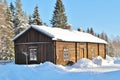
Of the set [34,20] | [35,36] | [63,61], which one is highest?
[34,20]

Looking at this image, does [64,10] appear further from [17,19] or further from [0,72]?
[0,72]

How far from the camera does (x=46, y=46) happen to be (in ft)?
99.2

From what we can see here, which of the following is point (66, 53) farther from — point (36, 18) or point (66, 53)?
point (36, 18)

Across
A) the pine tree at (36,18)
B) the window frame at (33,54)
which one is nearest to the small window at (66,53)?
the window frame at (33,54)

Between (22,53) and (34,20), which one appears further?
(34,20)

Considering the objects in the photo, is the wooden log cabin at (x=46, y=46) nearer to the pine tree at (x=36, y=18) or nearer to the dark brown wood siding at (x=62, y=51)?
the dark brown wood siding at (x=62, y=51)

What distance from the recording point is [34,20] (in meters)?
53.9

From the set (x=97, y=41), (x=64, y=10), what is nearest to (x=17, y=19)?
(x=64, y=10)

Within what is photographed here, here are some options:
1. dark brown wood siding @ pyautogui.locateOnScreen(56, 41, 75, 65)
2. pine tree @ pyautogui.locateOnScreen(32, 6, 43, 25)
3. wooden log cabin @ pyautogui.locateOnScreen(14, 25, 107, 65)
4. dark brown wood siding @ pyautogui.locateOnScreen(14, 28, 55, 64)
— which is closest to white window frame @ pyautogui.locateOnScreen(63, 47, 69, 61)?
wooden log cabin @ pyautogui.locateOnScreen(14, 25, 107, 65)

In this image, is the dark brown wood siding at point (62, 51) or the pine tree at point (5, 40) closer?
the dark brown wood siding at point (62, 51)

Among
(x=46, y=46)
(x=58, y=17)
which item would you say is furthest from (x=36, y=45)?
(x=58, y=17)

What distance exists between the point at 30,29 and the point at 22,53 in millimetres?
3010

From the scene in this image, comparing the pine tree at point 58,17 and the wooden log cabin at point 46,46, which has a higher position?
the pine tree at point 58,17

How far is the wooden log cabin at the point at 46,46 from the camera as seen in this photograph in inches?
1175
